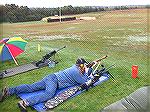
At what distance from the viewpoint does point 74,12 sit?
6.45 meters

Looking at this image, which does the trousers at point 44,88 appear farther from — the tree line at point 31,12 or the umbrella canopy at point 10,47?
the tree line at point 31,12

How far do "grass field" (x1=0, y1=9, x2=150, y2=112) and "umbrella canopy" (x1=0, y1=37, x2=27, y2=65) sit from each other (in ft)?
0.61

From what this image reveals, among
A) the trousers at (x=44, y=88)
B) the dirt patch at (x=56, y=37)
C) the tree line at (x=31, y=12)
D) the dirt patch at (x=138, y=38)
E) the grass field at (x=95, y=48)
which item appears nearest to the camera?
the trousers at (x=44, y=88)

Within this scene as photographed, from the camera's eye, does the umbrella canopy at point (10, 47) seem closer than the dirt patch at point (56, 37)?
Yes

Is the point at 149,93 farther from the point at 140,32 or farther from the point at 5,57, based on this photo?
the point at 140,32

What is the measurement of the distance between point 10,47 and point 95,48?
246 centimetres

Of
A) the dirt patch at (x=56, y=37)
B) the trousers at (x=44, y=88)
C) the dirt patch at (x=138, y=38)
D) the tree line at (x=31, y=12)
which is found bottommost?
the trousers at (x=44, y=88)

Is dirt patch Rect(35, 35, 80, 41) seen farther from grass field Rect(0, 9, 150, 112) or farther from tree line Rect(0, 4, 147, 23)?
tree line Rect(0, 4, 147, 23)

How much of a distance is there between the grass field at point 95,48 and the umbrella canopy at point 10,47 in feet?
0.61

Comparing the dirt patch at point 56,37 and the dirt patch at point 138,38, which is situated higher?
the dirt patch at point 56,37

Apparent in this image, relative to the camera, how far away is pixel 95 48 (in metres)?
7.15

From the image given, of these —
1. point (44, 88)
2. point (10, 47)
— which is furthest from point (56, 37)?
point (44, 88)

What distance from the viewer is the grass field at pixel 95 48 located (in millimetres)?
4059

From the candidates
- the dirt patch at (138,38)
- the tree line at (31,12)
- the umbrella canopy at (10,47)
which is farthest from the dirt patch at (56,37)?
the umbrella canopy at (10,47)
